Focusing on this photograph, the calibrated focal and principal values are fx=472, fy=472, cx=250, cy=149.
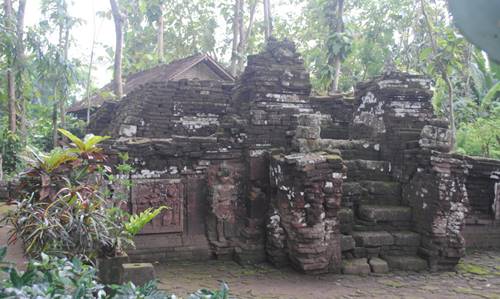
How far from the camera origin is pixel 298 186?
6.64 meters

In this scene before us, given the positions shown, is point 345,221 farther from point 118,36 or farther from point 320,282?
point 118,36

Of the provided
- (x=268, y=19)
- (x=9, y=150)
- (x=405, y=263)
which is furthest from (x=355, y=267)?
(x=268, y=19)

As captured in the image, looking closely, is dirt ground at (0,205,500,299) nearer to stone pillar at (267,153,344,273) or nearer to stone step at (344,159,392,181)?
stone pillar at (267,153,344,273)

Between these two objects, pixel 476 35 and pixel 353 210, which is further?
pixel 353 210

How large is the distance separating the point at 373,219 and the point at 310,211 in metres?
1.47

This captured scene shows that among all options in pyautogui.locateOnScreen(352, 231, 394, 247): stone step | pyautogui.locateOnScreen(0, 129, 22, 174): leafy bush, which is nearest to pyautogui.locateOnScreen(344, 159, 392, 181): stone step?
pyautogui.locateOnScreen(352, 231, 394, 247): stone step

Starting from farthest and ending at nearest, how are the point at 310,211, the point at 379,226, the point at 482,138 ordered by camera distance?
the point at 482,138 → the point at 379,226 → the point at 310,211

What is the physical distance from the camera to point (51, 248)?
13.7 feet

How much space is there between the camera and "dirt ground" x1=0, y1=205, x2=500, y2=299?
5.93m

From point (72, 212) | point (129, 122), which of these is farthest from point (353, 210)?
point (129, 122)

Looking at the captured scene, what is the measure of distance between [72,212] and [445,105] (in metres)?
14.9

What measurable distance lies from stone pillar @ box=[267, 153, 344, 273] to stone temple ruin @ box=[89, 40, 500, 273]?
2cm

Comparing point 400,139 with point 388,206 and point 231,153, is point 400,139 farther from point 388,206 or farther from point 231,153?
point 231,153

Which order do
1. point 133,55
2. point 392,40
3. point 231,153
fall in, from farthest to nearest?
point 133,55 < point 392,40 < point 231,153
